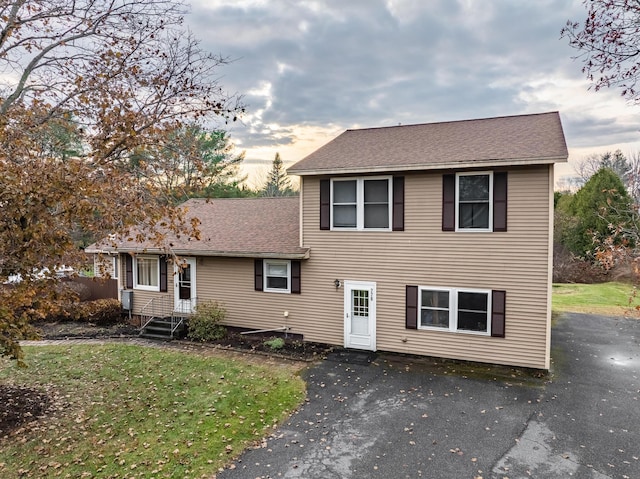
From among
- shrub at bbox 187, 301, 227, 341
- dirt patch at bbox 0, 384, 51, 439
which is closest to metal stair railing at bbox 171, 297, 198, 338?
shrub at bbox 187, 301, 227, 341

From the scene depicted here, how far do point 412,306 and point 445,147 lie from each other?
15.5 ft

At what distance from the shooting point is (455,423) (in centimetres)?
743

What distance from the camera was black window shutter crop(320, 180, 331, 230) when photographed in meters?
12.1

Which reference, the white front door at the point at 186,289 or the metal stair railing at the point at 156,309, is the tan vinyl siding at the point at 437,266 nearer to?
the white front door at the point at 186,289

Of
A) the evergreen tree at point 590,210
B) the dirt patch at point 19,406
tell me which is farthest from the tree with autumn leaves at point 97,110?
the evergreen tree at point 590,210

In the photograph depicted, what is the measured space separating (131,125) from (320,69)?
33.6 ft

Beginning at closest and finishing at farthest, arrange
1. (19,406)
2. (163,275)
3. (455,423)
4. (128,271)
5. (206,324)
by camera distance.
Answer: (455,423)
(19,406)
(206,324)
(163,275)
(128,271)

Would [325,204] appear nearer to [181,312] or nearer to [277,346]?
[277,346]

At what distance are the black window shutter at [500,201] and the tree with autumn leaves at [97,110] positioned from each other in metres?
6.79

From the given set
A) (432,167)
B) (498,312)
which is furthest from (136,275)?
(498,312)

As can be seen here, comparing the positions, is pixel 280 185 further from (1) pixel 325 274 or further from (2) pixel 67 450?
(2) pixel 67 450

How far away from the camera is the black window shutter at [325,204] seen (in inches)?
476

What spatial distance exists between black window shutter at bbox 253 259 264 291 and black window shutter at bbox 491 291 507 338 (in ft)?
23.6

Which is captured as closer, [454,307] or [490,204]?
[490,204]
